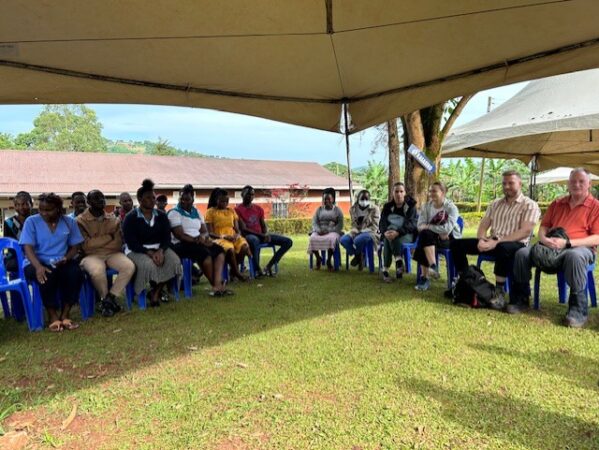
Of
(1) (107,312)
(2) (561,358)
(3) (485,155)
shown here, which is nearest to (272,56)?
(1) (107,312)

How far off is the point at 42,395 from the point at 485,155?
8.88 metres

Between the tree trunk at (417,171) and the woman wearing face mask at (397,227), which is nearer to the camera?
the woman wearing face mask at (397,227)

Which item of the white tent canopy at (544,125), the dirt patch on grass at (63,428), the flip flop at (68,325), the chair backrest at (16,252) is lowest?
the dirt patch on grass at (63,428)

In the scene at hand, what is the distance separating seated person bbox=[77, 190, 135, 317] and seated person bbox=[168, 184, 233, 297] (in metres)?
0.75

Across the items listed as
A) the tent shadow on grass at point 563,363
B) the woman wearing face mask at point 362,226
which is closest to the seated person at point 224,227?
the woman wearing face mask at point 362,226

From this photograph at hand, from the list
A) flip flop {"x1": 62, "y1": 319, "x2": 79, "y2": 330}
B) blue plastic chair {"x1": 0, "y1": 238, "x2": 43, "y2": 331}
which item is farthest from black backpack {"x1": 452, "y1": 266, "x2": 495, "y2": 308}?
blue plastic chair {"x1": 0, "y1": 238, "x2": 43, "y2": 331}

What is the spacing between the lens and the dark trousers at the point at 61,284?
409 centimetres

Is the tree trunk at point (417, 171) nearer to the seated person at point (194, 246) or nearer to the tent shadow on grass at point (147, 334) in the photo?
the tent shadow on grass at point (147, 334)

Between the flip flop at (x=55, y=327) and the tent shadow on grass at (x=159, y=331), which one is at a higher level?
the flip flop at (x=55, y=327)

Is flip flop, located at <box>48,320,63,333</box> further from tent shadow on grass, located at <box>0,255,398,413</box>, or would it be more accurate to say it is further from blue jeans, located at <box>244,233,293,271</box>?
blue jeans, located at <box>244,233,293,271</box>

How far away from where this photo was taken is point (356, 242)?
6.71m

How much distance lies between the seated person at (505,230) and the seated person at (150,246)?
336 centimetres

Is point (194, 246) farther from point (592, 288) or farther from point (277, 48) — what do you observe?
point (592, 288)

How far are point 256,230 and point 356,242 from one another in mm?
1568
